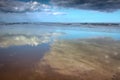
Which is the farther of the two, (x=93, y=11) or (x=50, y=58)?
(x=93, y=11)

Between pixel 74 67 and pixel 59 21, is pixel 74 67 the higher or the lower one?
the higher one

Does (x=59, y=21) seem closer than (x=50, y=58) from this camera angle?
No

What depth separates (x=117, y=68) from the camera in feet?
23.1

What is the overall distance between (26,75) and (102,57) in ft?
10.6

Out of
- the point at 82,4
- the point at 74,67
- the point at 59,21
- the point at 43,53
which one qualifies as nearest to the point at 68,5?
the point at 82,4

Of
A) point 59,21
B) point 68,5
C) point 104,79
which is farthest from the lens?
point 59,21

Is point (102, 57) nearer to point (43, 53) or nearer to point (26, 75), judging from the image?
point (43, 53)

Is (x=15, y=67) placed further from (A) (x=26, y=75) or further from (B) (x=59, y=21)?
(B) (x=59, y=21)

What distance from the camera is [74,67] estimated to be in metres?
7.14

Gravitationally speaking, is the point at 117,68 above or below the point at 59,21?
above

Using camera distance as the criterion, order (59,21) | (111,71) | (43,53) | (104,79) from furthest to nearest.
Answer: (59,21) < (43,53) < (111,71) < (104,79)

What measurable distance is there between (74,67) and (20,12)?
16.8 metres

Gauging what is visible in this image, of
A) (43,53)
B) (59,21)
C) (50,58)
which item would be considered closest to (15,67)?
(50,58)

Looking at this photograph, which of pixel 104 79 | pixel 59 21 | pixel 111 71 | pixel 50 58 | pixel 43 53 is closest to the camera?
pixel 104 79
